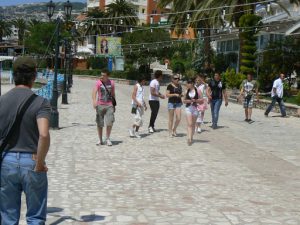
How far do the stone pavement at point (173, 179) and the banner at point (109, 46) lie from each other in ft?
165

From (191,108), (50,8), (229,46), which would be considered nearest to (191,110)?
(191,108)

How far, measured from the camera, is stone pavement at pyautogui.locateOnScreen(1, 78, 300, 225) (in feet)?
21.7

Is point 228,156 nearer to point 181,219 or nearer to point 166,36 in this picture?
point 181,219

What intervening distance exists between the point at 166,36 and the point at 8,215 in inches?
2305

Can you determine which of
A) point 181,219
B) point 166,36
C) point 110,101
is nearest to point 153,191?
point 181,219

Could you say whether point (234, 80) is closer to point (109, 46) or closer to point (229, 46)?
point (229, 46)

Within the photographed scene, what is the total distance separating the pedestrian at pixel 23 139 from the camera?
4.35 metres

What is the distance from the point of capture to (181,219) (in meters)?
6.41

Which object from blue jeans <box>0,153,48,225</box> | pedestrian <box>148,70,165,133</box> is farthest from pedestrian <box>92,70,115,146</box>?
blue jeans <box>0,153,48,225</box>

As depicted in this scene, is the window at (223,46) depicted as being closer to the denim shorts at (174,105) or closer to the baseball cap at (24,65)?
the denim shorts at (174,105)

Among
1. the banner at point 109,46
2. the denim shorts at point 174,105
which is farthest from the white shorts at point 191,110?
the banner at point 109,46

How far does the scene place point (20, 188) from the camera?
4492 mm

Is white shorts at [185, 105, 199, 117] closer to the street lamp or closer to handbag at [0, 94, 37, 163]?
handbag at [0, 94, 37, 163]

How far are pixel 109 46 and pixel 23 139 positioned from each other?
62.6m
